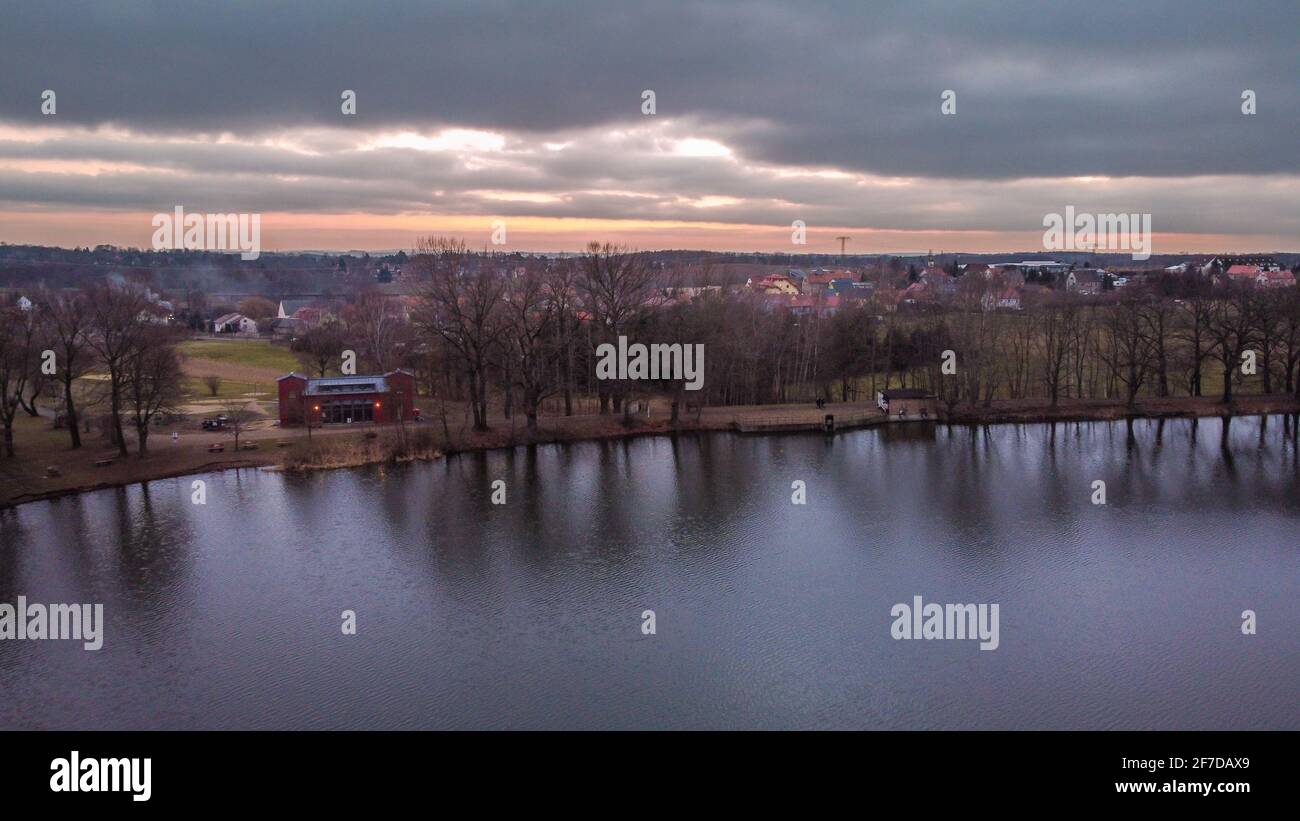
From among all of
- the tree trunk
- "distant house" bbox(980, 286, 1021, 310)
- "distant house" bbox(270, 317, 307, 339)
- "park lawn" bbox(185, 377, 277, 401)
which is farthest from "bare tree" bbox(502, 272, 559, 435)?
"distant house" bbox(270, 317, 307, 339)

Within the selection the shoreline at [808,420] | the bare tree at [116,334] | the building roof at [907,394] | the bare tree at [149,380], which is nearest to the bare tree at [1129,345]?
the shoreline at [808,420]

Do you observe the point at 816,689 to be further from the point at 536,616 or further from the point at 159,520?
the point at 159,520

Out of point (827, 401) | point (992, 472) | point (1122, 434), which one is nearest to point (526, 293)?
point (827, 401)

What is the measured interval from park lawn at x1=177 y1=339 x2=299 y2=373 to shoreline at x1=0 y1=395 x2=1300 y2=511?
2073 cm

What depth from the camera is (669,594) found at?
56.2 feet

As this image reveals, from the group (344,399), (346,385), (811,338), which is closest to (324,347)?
(346,385)

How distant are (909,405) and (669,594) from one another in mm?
20527

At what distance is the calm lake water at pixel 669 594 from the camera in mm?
13227

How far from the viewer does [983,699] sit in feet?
43.4

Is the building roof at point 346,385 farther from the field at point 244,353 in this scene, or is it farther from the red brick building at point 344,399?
the field at point 244,353

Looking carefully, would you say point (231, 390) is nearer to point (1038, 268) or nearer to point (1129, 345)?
point (1129, 345)

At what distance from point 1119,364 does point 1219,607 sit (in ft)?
71.3

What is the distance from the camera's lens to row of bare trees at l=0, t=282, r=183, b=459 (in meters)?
27.1
